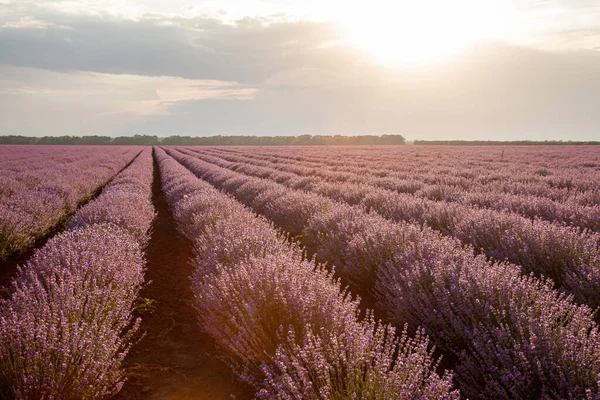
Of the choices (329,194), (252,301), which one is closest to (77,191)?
(329,194)

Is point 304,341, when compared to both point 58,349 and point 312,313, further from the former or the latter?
point 58,349

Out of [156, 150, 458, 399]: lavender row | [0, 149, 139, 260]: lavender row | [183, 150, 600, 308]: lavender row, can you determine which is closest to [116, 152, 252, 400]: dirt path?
[156, 150, 458, 399]: lavender row

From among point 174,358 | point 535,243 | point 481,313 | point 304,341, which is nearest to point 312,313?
point 304,341

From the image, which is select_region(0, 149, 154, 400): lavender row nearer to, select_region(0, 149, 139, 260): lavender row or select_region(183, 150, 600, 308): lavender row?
select_region(0, 149, 139, 260): lavender row

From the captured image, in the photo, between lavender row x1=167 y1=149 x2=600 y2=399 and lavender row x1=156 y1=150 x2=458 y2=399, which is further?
lavender row x1=167 y1=149 x2=600 y2=399

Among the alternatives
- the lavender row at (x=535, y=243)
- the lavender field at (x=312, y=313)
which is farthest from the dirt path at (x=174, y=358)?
the lavender row at (x=535, y=243)

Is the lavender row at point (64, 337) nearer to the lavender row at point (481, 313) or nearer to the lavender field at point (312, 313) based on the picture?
the lavender field at point (312, 313)

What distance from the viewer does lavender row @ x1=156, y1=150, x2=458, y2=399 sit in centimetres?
188

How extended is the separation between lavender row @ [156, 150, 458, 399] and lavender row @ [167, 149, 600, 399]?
0.97ft

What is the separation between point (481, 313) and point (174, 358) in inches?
96.3

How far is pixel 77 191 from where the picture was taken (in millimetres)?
10898

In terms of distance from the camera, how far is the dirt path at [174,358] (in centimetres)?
282

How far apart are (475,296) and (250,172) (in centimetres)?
1459

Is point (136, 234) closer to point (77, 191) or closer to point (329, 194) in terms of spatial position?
point (329, 194)
